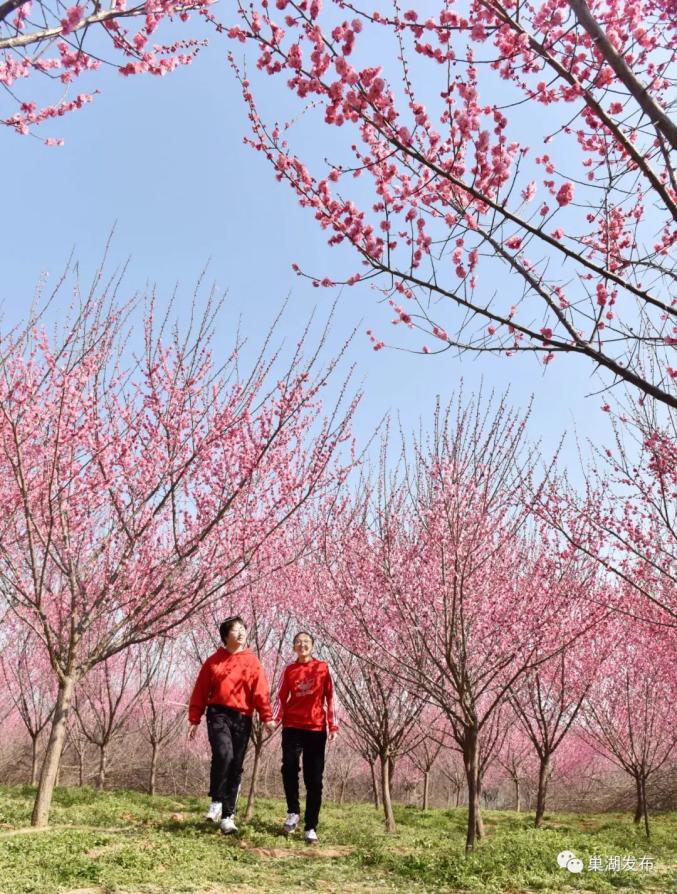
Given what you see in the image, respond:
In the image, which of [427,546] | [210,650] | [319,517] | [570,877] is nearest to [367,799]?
[210,650]

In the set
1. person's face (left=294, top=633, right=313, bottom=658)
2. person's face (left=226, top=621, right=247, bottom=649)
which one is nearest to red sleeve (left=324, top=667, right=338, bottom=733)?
person's face (left=294, top=633, right=313, bottom=658)

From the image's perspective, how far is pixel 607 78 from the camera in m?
2.96

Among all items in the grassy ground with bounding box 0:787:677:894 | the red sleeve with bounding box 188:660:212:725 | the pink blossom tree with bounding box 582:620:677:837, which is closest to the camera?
the grassy ground with bounding box 0:787:677:894

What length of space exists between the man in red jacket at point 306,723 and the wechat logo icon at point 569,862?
6.66 feet

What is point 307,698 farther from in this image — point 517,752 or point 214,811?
point 517,752

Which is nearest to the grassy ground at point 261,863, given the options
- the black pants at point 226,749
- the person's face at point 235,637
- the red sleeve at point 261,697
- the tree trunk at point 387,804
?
the black pants at point 226,749

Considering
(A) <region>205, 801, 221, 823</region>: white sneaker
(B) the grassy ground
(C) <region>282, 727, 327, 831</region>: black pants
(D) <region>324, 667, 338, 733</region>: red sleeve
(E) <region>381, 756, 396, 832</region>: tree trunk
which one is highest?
(D) <region>324, 667, 338, 733</region>: red sleeve

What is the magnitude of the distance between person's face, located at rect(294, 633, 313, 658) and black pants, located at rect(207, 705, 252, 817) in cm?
73

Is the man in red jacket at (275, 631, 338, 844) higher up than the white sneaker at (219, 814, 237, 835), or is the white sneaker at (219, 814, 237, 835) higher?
the man in red jacket at (275, 631, 338, 844)

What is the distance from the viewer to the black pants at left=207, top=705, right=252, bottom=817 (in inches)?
210

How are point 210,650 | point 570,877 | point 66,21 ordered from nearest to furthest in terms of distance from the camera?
1. point 66,21
2. point 570,877
3. point 210,650

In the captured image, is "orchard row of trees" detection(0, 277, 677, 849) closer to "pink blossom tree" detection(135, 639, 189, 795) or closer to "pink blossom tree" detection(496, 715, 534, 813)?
"pink blossom tree" detection(135, 639, 189, 795)

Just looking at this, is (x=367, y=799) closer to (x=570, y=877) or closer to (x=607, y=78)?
(x=570, y=877)

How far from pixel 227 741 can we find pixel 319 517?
15.3ft
